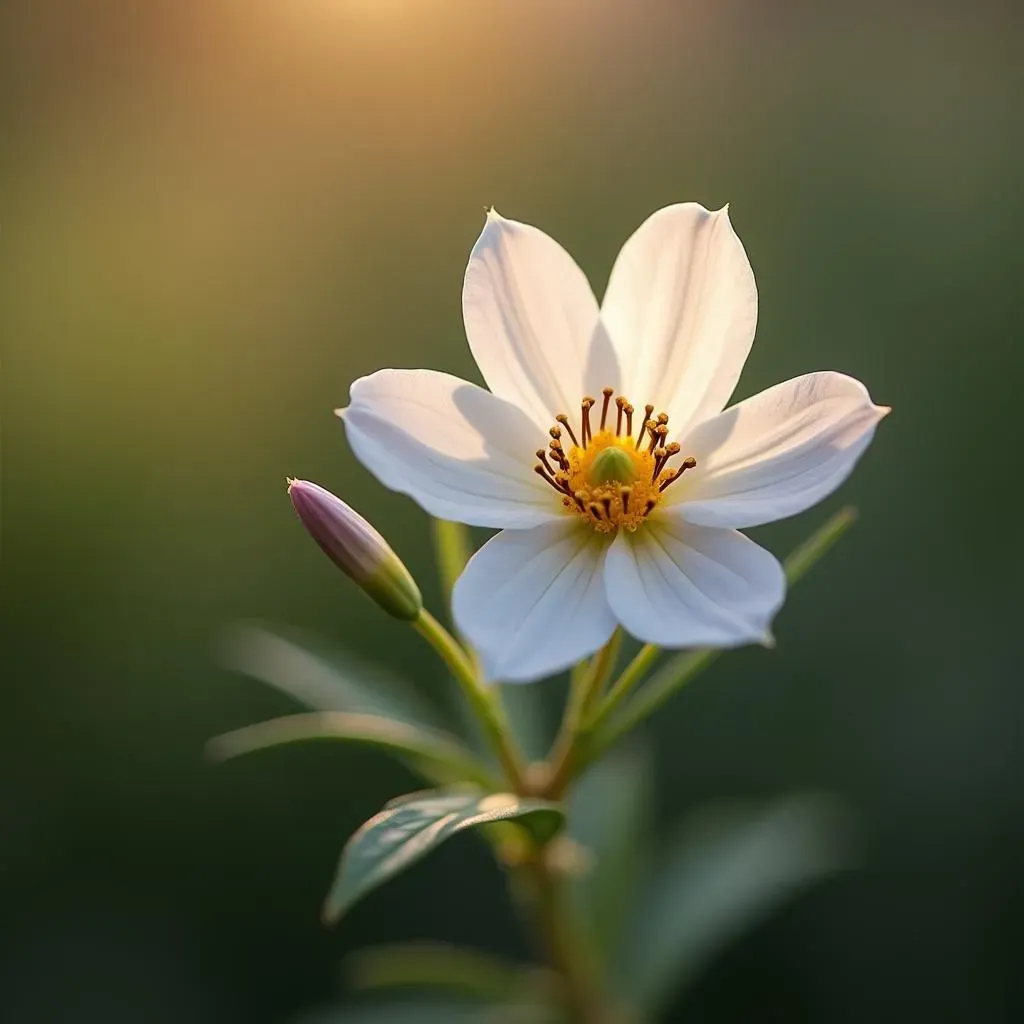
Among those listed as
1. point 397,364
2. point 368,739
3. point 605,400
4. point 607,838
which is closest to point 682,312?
point 605,400

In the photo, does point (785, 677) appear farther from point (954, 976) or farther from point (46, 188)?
point (46, 188)

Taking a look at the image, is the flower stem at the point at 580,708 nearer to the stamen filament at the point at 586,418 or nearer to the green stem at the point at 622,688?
the green stem at the point at 622,688

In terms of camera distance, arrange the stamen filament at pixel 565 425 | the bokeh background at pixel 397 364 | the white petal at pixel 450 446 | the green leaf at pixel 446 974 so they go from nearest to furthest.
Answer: the white petal at pixel 450 446 < the stamen filament at pixel 565 425 < the green leaf at pixel 446 974 < the bokeh background at pixel 397 364

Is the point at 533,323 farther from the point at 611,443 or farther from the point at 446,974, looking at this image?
the point at 446,974

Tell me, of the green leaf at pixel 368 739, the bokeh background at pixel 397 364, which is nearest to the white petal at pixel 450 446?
the green leaf at pixel 368 739

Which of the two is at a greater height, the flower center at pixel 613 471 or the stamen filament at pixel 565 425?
the stamen filament at pixel 565 425

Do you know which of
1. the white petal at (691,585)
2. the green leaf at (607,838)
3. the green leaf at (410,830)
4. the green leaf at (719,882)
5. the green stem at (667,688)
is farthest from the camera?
the green leaf at (719,882)

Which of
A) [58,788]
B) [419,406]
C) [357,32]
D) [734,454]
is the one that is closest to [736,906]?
[734,454]
